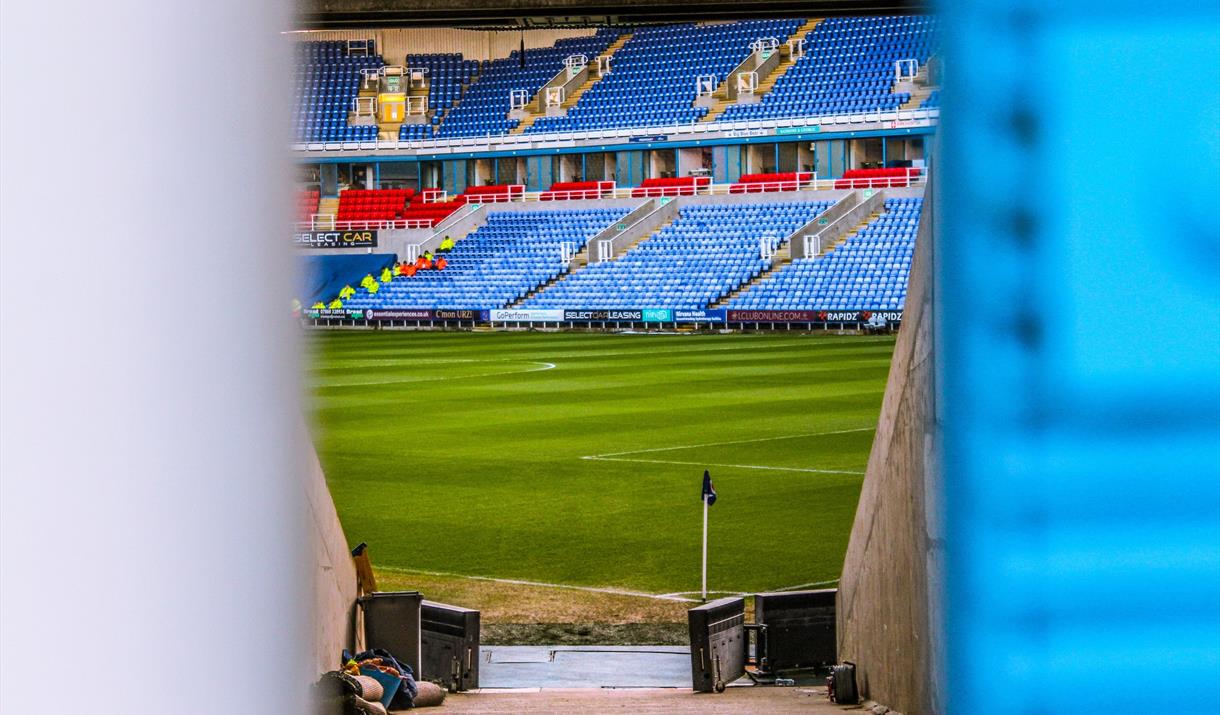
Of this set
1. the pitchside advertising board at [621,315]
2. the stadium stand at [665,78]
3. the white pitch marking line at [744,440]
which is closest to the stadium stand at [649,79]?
the stadium stand at [665,78]

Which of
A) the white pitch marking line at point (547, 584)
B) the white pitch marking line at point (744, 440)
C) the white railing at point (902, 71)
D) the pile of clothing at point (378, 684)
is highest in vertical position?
the white railing at point (902, 71)

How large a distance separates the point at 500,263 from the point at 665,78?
946cm

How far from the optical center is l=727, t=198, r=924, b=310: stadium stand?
3544 cm

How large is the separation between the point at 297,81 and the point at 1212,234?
1049mm

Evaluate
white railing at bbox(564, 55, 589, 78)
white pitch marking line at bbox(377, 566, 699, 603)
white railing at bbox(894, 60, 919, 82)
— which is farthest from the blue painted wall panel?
white railing at bbox(564, 55, 589, 78)

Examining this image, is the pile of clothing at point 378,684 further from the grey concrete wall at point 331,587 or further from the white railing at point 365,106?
the white railing at point 365,106

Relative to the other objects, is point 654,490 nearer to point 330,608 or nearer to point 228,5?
point 330,608

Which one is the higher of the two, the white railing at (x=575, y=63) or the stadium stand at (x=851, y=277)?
the white railing at (x=575, y=63)

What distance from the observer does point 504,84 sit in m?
52.9

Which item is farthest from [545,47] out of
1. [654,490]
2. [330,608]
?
[330,608]

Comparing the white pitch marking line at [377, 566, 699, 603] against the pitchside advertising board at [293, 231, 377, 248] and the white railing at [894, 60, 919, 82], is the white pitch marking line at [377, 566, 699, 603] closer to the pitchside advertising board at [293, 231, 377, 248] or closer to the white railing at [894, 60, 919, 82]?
the white railing at [894, 60, 919, 82]

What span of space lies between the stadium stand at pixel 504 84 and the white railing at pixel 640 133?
911 mm

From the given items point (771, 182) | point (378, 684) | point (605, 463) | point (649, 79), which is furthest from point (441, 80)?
point (378, 684)

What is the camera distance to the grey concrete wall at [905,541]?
222cm
